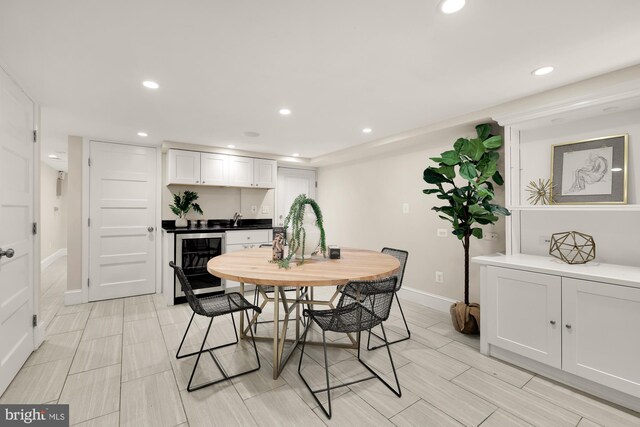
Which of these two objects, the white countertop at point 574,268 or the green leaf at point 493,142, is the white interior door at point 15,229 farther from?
the green leaf at point 493,142

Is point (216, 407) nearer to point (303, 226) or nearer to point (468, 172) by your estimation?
point (303, 226)

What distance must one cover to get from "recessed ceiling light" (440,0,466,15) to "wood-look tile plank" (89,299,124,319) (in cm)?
422

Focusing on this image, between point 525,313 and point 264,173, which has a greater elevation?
point 264,173

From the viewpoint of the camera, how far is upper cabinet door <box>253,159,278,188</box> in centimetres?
479

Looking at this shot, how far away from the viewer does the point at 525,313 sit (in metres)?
2.20

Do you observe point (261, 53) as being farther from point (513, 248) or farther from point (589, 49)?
point (513, 248)

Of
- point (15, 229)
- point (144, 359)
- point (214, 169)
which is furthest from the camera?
point (214, 169)

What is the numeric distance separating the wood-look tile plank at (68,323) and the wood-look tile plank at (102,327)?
0.27 feet

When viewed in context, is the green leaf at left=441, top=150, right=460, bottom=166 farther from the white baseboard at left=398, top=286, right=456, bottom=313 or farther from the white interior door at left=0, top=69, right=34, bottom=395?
the white interior door at left=0, top=69, right=34, bottom=395

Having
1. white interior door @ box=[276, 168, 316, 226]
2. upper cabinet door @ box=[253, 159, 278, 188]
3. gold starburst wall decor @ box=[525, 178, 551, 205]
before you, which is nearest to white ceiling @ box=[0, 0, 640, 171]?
gold starburst wall decor @ box=[525, 178, 551, 205]

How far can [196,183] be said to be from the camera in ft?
13.9

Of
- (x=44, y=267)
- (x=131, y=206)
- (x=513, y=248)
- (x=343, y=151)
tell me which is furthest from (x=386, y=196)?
(x=44, y=267)

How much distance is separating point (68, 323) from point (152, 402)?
2088 millimetres

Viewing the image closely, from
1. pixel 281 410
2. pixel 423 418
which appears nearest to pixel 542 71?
pixel 423 418
